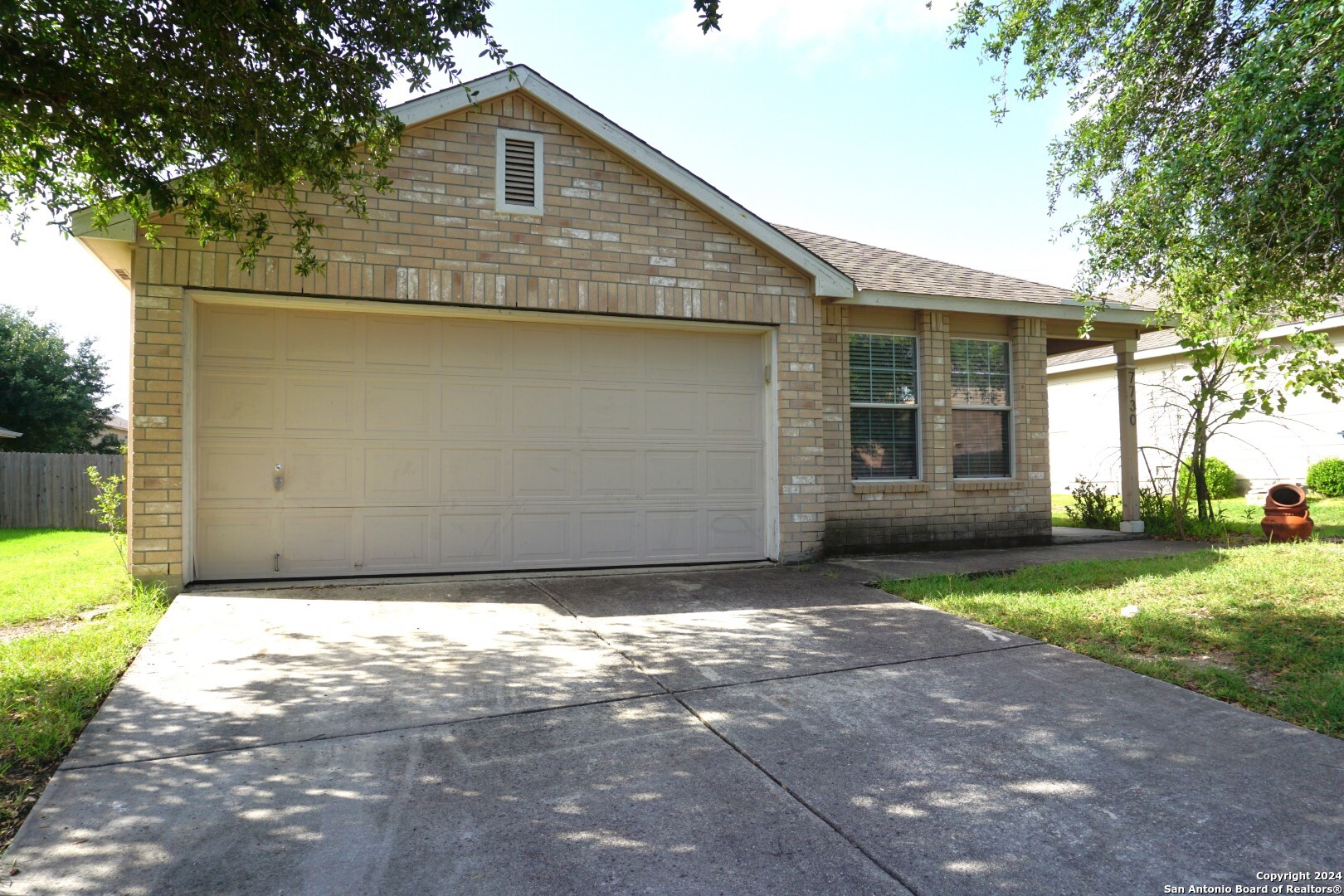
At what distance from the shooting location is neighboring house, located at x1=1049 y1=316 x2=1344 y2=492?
15219 millimetres

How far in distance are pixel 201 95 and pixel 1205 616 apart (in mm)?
8169

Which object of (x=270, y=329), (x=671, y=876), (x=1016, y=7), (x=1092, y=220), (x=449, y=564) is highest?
(x=1016, y=7)

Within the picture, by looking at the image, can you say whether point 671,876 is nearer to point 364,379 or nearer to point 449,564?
point 449,564

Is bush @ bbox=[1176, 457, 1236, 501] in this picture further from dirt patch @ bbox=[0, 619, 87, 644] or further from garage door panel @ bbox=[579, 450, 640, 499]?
dirt patch @ bbox=[0, 619, 87, 644]

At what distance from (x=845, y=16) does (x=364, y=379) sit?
608cm

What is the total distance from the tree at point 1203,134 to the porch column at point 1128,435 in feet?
12.1

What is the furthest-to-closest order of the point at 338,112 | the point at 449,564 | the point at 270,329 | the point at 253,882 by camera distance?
the point at 449,564, the point at 270,329, the point at 338,112, the point at 253,882

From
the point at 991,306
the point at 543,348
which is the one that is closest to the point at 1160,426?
the point at 991,306

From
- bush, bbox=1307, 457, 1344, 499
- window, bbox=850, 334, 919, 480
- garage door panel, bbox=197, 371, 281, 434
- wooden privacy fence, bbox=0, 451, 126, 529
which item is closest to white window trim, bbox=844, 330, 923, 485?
window, bbox=850, 334, 919, 480

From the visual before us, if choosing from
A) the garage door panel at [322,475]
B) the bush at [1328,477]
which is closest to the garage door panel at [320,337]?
the garage door panel at [322,475]

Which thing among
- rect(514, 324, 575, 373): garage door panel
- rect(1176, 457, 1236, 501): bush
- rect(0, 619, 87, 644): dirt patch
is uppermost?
rect(514, 324, 575, 373): garage door panel

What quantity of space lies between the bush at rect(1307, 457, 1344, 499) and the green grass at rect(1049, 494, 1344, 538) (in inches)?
8.5

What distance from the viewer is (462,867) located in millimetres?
2580

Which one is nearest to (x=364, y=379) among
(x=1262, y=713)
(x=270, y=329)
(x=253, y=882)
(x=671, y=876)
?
(x=270, y=329)
